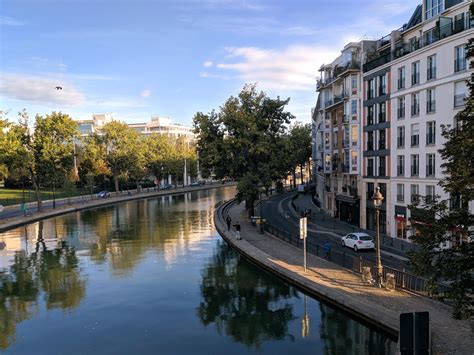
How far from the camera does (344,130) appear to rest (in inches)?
2147

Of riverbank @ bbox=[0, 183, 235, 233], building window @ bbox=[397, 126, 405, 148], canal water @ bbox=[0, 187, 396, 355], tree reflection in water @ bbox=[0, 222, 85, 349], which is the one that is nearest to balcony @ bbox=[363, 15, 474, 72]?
building window @ bbox=[397, 126, 405, 148]

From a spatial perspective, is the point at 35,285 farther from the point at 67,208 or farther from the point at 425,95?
the point at 67,208

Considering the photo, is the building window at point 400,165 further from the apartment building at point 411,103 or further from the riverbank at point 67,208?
the riverbank at point 67,208

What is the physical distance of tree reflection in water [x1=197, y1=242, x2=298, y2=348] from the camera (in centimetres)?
2150

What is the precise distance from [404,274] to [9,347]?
69.2ft

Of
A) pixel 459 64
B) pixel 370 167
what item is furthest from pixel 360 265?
pixel 370 167

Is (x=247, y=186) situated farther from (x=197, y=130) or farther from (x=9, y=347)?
(x=9, y=347)

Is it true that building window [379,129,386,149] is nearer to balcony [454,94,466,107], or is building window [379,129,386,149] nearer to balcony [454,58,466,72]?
balcony [454,94,466,107]

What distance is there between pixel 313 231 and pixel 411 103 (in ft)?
57.7

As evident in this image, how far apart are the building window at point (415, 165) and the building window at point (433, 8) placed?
13260 millimetres

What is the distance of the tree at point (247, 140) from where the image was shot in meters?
54.0

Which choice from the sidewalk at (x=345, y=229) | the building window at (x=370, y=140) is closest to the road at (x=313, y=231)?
the sidewalk at (x=345, y=229)

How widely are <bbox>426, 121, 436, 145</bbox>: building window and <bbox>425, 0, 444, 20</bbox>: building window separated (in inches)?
401

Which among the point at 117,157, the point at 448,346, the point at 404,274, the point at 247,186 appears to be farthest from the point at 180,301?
the point at 117,157
